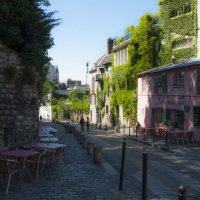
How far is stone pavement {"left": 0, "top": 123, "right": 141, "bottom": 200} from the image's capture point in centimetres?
993

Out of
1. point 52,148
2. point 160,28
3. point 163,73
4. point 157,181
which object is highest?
point 160,28

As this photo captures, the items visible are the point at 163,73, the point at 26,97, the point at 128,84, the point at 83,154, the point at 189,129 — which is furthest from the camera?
the point at 128,84

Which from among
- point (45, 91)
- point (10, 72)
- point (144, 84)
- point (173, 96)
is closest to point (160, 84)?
point (173, 96)

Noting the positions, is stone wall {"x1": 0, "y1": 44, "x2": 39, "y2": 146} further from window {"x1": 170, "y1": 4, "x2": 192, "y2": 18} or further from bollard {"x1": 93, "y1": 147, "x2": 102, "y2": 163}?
window {"x1": 170, "y1": 4, "x2": 192, "y2": 18}

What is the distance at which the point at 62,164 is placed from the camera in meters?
15.0

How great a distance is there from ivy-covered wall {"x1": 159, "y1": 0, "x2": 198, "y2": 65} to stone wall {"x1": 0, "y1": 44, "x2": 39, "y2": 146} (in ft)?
75.1

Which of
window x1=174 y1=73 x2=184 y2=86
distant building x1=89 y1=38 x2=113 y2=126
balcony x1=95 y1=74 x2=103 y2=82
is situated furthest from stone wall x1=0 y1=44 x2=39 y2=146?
balcony x1=95 y1=74 x2=103 y2=82

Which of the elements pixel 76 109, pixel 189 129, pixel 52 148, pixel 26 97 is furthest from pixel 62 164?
pixel 76 109

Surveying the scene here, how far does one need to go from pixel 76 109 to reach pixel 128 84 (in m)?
33.6

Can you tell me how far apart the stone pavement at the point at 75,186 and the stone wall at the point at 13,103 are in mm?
2105

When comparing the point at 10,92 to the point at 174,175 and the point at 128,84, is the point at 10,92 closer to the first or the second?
the point at 174,175

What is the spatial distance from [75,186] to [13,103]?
5377 millimetres

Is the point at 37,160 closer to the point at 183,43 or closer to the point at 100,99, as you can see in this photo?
the point at 183,43

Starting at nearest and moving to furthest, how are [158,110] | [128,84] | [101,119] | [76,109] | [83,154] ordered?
[83,154] → [158,110] → [128,84] → [101,119] → [76,109]
